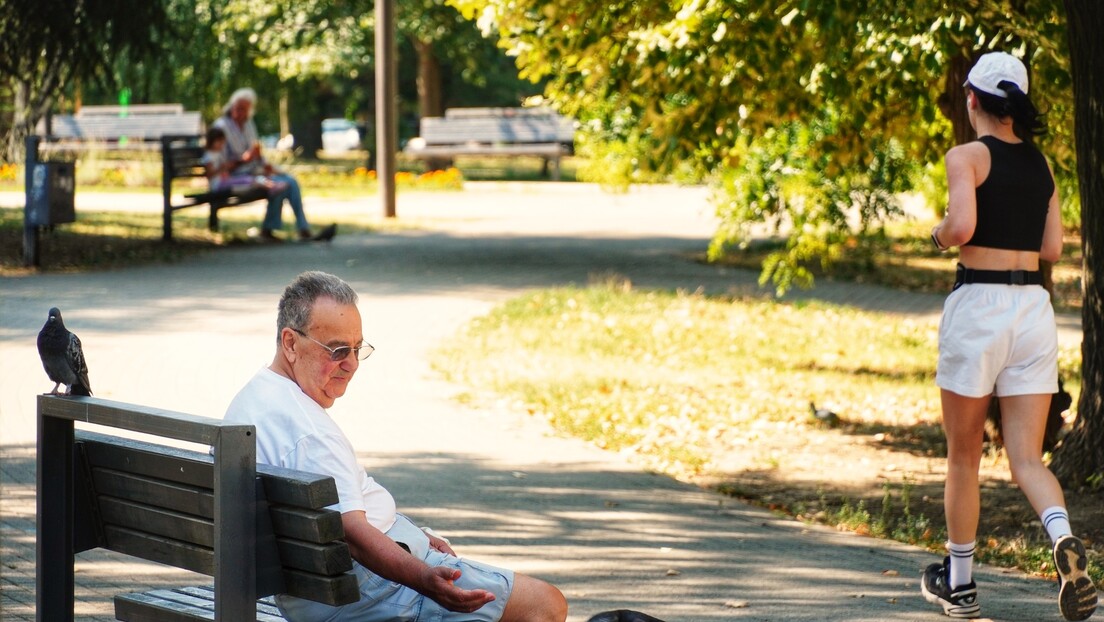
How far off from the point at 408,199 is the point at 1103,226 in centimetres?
1796

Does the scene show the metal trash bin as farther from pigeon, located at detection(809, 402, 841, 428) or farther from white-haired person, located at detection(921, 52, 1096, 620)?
white-haired person, located at detection(921, 52, 1096, 620)

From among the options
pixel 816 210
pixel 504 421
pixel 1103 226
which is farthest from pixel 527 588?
pixel 816 210

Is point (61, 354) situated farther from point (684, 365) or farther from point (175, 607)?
point (684, 365)

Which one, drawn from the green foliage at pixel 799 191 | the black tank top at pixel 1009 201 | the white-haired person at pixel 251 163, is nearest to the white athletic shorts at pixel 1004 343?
the black tank top at pixel 1009 201

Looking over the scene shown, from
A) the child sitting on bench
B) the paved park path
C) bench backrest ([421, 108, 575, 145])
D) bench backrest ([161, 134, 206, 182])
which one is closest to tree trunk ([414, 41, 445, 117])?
bench backrest ([421, 108, 575, 145])

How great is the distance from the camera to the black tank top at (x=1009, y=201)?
497 cm

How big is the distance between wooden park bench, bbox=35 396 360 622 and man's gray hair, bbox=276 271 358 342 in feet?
1.41

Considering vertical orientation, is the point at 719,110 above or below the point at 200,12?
below

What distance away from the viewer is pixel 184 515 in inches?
128

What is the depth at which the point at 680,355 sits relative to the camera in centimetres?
1034

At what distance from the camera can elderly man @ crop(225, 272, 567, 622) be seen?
3361 mm

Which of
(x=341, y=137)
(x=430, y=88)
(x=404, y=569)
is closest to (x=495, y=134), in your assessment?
(x=430, y=88)

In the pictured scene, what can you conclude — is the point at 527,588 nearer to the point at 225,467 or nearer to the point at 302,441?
the point at 302,441

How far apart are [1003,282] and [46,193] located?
10.2 metres
